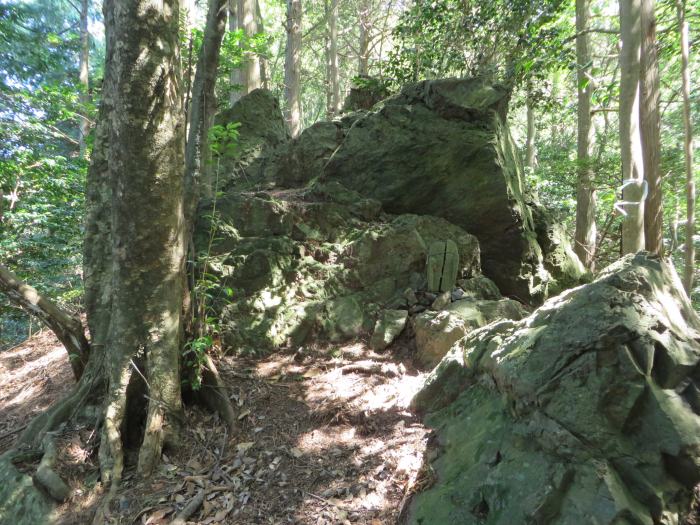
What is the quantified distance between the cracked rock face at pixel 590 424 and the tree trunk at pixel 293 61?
34.4 ft

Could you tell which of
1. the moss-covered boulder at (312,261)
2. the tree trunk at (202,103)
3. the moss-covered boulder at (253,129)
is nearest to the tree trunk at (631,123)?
the moss-covered boulder at (312,261)

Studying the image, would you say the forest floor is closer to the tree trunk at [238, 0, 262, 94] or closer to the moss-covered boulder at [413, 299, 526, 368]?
the moss-covered boulder at [413, 299, 526, 368]

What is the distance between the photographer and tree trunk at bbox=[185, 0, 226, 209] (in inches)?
156

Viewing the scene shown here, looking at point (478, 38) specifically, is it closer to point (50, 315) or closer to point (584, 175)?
point (584, 175)

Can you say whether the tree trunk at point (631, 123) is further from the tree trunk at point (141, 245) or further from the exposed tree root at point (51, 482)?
the exposed tree root at point (51, 482)

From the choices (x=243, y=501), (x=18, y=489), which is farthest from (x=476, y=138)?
(x=18, y=489)

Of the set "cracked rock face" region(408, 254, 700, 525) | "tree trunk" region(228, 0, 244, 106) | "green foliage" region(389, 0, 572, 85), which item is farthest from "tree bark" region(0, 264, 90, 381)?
"tree trunk" region(228, 0, 244, 106)

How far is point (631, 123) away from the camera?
4703mm

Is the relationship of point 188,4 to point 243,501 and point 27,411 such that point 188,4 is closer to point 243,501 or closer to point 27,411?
A: point 27,411

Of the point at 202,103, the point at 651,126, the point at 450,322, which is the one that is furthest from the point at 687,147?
the point at 202,103

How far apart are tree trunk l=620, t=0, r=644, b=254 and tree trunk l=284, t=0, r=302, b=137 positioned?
28.1ft

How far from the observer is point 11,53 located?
13.2 meters

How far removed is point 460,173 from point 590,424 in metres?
5.01

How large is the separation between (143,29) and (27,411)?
4.53 metres
